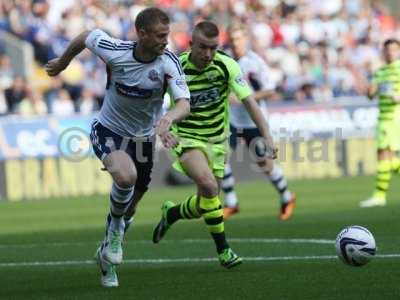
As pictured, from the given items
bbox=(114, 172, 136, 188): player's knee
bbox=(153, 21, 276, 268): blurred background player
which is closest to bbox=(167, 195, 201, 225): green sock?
bbox=(153, 21, 276, 268): blurred background player

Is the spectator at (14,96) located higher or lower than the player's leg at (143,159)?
higher

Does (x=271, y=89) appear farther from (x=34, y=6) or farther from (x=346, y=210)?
(x=34, y=6)

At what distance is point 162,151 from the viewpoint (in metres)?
23.2

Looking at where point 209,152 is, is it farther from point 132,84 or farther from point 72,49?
point 72,49

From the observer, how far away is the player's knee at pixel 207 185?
11.0 m

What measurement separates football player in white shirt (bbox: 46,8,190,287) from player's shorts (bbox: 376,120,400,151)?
7936mm

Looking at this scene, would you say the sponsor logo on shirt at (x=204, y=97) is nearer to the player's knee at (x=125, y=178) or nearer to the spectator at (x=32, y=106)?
the player's knee at (x=125, y=178)

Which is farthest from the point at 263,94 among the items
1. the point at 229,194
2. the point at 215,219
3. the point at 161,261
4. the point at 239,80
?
the point at 215,219

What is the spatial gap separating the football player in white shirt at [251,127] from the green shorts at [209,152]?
4023mm

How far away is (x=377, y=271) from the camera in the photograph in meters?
9.93

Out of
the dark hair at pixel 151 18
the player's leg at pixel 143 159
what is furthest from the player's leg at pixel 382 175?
the dark hair at pixel 151 18

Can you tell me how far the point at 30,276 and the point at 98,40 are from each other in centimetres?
219

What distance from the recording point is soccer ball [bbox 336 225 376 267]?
9.83 meters

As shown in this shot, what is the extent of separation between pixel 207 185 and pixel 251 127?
6.05 m
